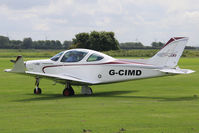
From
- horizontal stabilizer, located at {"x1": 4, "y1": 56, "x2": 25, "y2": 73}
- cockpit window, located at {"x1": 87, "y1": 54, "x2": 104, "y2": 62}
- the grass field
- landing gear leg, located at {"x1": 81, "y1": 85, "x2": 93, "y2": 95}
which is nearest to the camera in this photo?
the grass field

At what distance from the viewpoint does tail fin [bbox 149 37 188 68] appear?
15.3 metres

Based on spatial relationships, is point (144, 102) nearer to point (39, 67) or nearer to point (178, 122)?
point (178, 122)

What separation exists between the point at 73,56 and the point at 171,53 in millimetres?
4260

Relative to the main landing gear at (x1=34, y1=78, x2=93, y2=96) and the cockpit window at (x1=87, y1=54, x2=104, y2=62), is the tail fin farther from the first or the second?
the main landing gear at (x1=34, y1=78, x2=93, y2=96)

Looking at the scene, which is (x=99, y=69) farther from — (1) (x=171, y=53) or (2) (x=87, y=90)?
(1) (x=171, y=53)

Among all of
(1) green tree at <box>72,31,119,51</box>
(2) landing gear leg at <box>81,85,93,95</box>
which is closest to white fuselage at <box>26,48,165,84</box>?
(2) landing gear leg at <box>81,85,93,95</box>

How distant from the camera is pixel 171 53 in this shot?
1548cm

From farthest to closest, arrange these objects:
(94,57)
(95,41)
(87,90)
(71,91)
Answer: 1. (95,41)
2. (87,90)
3. (94,57)
4. (71,91)

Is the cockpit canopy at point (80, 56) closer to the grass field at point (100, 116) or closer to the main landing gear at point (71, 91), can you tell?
the main landing gear at point (71, 91)

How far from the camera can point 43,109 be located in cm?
1196

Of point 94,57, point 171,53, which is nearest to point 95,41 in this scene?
point 94,57

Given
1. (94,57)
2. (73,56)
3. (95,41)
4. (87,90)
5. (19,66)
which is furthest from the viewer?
(95,41)

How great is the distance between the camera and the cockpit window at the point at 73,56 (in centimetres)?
1686


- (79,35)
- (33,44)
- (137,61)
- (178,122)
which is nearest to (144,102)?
(137,61)
